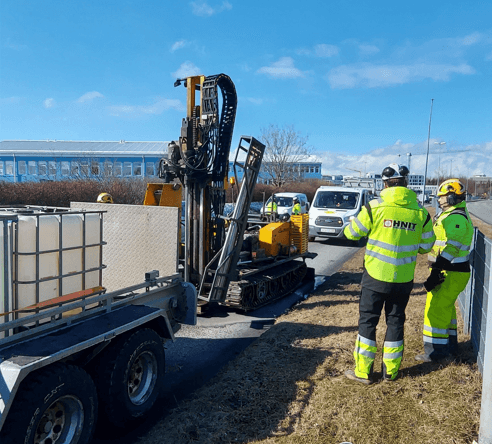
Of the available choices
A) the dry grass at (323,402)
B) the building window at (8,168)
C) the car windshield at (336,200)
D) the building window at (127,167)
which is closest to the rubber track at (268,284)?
the dry grass at (323,402)

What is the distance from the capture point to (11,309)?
352 centimetres

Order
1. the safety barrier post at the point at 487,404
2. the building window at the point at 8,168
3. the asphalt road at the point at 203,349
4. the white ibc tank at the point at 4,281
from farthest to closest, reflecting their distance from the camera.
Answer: the building window at the point at 8,168, the asphalt road at the point at 203,349, the white ibc tank at the point at 4,281, the safety barrier post at the point at 487,404

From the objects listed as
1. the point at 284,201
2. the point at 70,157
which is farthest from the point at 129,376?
the point at 70,157

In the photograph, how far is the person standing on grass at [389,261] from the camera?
→ 14.3 ft

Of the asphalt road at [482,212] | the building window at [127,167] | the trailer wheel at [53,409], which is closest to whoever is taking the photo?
the trailer wheel at [53,409]

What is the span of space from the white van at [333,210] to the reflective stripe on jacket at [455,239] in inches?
453

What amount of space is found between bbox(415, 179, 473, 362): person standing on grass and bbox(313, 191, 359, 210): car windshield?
1290cm

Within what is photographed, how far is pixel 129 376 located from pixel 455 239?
3821 mm

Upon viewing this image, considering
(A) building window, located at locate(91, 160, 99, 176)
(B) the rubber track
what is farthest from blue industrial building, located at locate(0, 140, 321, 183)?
(B) the rubber track

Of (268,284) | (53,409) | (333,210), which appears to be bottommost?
(268,284)

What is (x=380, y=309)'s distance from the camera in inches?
176

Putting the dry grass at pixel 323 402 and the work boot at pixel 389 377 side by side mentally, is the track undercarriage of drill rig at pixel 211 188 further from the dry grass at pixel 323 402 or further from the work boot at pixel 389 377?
the work boot at pixel 389 377

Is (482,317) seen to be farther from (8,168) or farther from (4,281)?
(8,168)

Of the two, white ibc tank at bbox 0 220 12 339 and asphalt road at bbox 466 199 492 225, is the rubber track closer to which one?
white ibc tank at bbox 0 220 12 339
